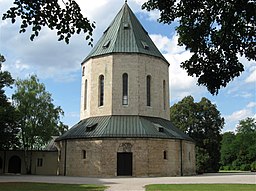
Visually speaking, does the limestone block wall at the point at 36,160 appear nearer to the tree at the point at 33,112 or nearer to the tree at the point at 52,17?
the tree at the point at 33,112

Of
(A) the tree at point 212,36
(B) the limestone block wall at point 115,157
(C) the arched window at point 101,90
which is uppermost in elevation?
(C) the arched window at point 101,90

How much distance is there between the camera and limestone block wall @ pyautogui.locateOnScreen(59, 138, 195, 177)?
3125 centimetres

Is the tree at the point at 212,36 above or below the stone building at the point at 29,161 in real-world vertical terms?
above

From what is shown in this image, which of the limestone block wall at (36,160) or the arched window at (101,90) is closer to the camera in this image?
the arched window at (101,90)

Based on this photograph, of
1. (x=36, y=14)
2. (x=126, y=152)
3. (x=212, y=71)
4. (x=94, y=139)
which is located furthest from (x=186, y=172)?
(x=36, y=14)

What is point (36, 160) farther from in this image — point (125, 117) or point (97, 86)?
point (125, 117)

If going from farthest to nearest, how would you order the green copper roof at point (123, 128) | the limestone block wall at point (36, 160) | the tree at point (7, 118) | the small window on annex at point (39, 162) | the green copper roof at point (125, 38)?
the small window on annex at point (39, 162)
the limestone block wall at point (36, 160)
the green copper roof at point (125, 38)
the tree at point (7, 118)
the green copper roof at point (123, 128)

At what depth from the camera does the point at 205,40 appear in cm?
917

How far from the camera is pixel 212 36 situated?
355 inches

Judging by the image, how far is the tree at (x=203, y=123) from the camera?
5059cm

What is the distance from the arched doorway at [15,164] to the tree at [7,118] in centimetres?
407

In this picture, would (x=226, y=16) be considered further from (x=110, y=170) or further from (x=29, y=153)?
(x=29, y=153)

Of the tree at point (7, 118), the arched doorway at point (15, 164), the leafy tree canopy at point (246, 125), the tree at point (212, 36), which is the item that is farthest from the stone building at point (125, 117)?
the leafy tree canopy at point (246, 125)

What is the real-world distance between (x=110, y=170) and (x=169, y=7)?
24.3 meters
